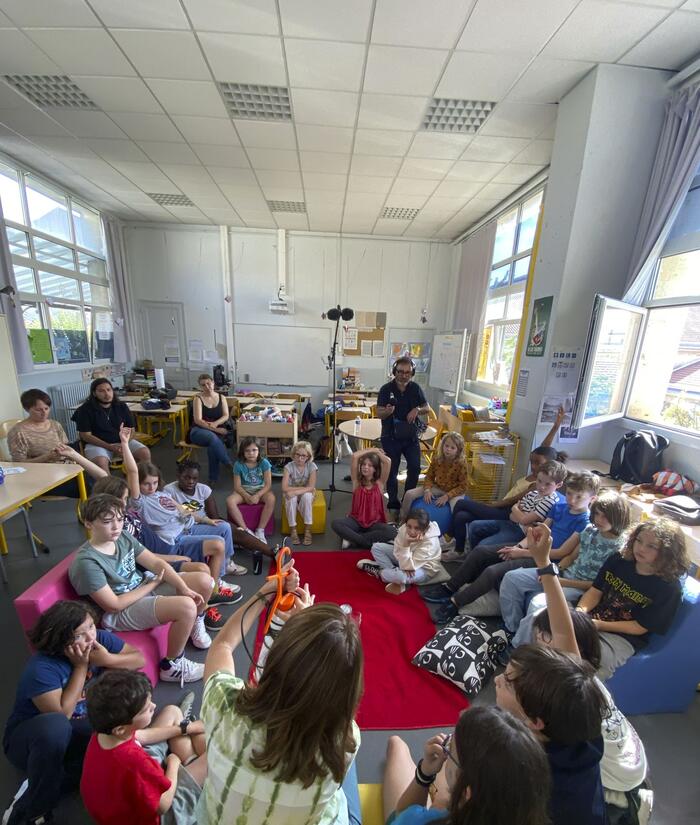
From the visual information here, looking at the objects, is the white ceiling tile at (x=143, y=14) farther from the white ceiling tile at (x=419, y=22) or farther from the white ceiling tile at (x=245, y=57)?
the white ceiling tile at (x=419, y=22)

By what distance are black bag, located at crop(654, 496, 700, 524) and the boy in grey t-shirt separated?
278 centimetres

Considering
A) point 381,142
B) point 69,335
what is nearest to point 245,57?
point 381,142

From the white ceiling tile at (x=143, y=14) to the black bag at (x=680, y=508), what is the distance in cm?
428

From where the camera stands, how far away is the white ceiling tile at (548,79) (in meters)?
2.46

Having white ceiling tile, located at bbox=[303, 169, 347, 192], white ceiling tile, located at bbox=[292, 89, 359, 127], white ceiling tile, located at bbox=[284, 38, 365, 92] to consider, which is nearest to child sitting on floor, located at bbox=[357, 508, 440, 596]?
white ceiling tile, located at bbox=[284, 38, 365, 92]

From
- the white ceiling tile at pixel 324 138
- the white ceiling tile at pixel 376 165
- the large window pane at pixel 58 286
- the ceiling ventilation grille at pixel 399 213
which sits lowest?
Result: the large window pane at pixel 58 286

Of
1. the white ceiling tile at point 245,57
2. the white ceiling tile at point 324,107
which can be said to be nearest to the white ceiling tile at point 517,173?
the white ceiling tile at point 324,107

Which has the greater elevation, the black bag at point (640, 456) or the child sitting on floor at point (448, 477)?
the black bag at point (640, 456)

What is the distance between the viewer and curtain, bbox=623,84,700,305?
2.35 metres

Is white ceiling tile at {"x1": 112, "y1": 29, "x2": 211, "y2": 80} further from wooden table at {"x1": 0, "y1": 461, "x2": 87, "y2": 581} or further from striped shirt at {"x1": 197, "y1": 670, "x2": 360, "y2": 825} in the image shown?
striped shirt at {"x1": 197, "y1": 670, "x2": 360, "y2": 825}

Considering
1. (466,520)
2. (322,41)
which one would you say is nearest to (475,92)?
(322,41)

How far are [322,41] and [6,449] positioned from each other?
4.10m

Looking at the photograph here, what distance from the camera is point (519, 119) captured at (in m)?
3.05

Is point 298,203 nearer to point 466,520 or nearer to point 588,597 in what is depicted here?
point 466,520
